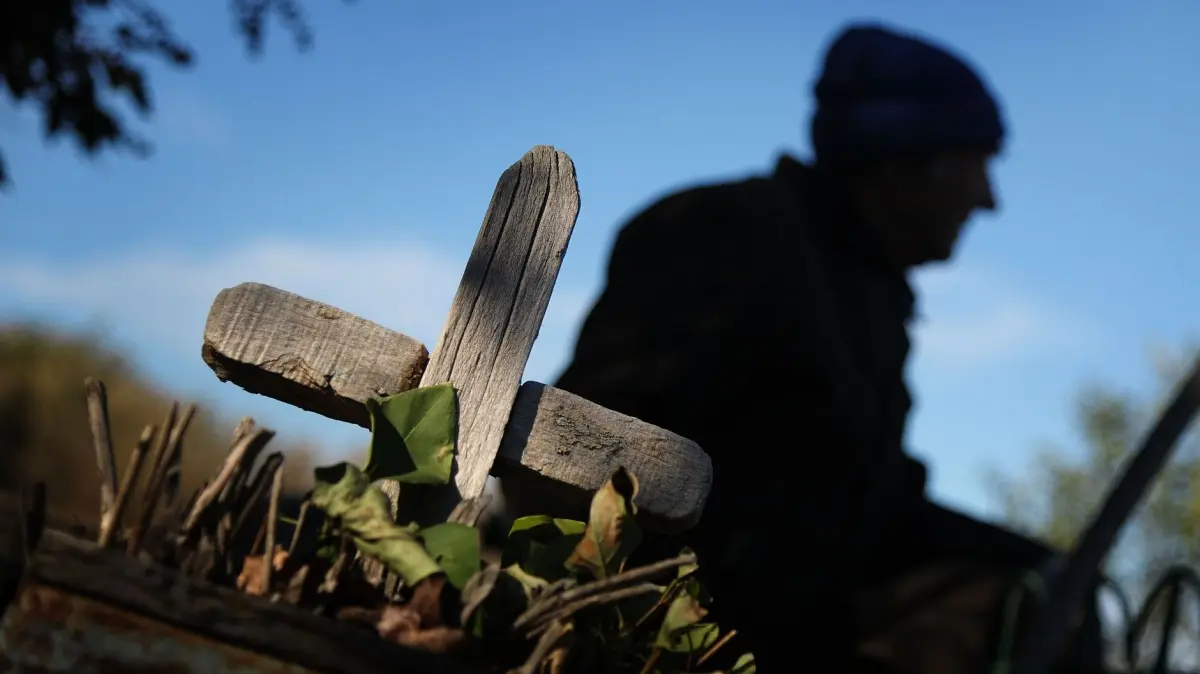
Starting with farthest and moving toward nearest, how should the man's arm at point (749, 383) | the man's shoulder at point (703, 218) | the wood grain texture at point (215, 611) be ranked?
the man's shoulder at point (703, 218)
the man's arm at point (749, 383)
the wood grain texture at point (215, 611)

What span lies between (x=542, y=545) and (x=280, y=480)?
25cm

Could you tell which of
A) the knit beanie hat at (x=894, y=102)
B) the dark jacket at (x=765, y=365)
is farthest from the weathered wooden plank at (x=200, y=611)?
the knit beanie hat at (x=894, y=102)

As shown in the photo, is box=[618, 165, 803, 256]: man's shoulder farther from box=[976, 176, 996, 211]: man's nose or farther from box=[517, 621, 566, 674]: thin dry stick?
box=[517, 621, 566, 674]: thin dry stick

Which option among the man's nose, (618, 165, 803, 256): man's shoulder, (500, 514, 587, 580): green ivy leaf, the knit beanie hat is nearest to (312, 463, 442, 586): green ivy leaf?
(500, 514, 587, 580): green ivy leaf

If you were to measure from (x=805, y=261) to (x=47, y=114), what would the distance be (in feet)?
7.91

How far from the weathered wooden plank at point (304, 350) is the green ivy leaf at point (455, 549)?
0.22 metres

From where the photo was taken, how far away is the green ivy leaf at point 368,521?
915 millimetres

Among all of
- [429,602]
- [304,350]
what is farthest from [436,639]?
[304,350]

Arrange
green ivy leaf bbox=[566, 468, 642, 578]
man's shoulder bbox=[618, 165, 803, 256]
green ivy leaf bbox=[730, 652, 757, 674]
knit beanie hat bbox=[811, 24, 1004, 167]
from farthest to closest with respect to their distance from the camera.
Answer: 1. knit beanie hat bbox=[811, 24, 1004, 167]
2. man's shoulder bbox=[618, 165, 803, 256]
3. green ivy leaf bbox=[730, 652, 757, 674]
4. green ivy leaf bbox=[566, 468, 642, 578]

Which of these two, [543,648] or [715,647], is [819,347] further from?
[543,648]

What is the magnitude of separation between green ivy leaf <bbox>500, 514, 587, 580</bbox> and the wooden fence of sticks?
0.05m

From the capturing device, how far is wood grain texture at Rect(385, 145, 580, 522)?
1146 mm

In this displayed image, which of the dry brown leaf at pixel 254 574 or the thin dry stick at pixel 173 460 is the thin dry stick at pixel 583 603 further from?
the thin dry stick at pixel 173 460

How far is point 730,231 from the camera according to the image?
3.29m
